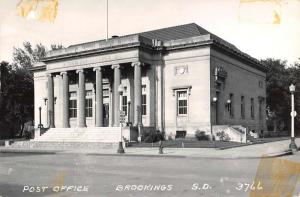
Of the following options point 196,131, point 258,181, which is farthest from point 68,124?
point 258,181

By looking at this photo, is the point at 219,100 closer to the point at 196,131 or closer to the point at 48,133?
the point at 196,131

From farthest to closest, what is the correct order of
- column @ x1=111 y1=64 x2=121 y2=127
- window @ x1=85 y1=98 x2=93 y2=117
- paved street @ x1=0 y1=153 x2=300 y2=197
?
1. window @ x1=85 y1=98 x2=93 y2=117
2. column @ x1=111 y1=64 x2=121 y2=127
3. paved street @ x1=0 y1=153 x2=300 y2=197

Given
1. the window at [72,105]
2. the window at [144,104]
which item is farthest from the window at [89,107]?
the window at [144,104]

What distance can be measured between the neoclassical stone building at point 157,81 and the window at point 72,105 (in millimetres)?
193

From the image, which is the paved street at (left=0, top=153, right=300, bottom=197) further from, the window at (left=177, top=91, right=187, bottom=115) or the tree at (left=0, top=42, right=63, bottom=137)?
the tree at (left=0, top=42, right=63, bottom=137)

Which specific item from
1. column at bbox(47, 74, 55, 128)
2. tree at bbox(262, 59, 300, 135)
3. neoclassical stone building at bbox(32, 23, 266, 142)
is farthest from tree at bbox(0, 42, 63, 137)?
tree at bbox(262, 59, 300, 135)

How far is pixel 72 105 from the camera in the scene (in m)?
48.3

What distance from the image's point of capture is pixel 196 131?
3922cm

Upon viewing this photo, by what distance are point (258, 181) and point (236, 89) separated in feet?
111

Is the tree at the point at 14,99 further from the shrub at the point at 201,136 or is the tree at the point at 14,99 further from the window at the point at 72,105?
the shrub at the point at 201,136

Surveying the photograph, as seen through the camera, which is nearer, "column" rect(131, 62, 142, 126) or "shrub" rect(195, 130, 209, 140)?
"shrub" rect(195, 130, 209, 140)

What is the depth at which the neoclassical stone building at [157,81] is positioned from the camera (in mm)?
39344

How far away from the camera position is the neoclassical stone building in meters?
39.3

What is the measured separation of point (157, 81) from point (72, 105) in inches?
491
